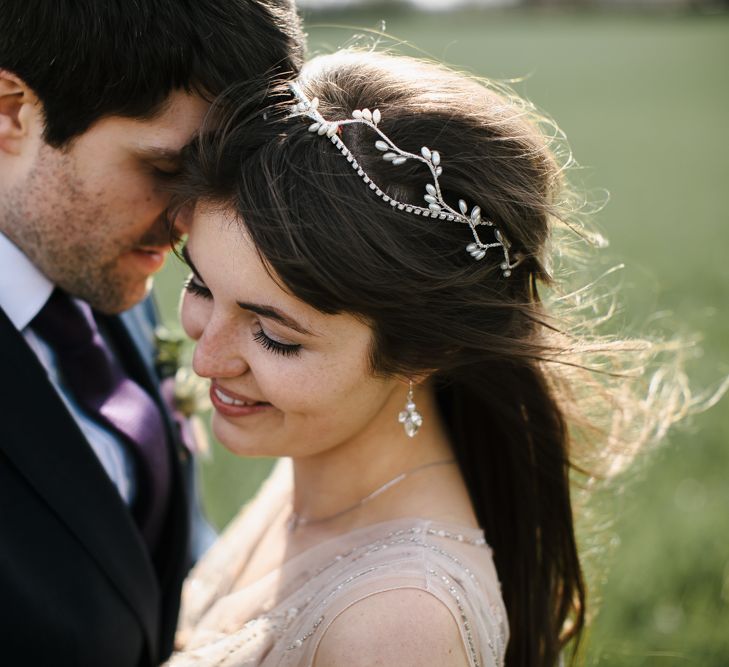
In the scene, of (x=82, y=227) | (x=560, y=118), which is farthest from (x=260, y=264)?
(x=560, y=118)

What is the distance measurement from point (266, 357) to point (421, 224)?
2.01ft

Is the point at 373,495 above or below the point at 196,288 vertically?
below

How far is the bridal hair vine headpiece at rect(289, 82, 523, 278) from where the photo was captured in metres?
2.33

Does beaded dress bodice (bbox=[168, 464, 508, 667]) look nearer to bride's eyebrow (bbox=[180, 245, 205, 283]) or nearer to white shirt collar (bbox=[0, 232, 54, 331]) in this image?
bride's eyebrow (bbox=[180, 245, 205, 283])

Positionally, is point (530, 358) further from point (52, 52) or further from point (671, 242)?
point (671, 242)

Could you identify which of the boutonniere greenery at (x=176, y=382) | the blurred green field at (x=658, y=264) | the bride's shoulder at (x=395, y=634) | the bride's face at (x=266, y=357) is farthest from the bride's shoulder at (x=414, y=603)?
the blurred green field at (x=658, y=264)

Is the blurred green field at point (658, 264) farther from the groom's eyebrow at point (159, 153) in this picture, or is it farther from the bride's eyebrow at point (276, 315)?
the bride's eyebrow at point (276, 315)

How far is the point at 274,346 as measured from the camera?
2.49m

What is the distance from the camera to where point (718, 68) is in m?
30.5

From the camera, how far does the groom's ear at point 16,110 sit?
8.70 ft

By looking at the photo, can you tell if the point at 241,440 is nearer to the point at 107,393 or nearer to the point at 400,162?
the point at 107,393

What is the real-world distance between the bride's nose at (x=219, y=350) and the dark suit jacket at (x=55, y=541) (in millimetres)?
428

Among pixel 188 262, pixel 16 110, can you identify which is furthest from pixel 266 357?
pixel 16 110

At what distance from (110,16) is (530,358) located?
1692 mm
